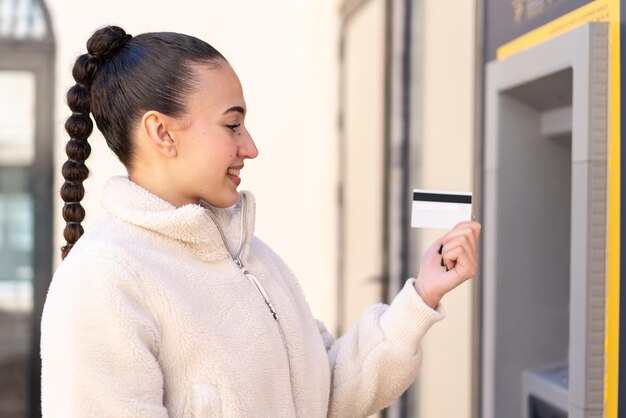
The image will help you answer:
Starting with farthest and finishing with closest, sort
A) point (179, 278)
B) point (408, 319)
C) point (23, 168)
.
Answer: point (23, 168), point (408, 319), point (179, 278)

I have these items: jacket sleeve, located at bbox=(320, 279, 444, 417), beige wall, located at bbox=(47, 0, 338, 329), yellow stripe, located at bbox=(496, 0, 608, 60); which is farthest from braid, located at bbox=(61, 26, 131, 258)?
beige wall, located at bbox=(47, 0, 338, 329)

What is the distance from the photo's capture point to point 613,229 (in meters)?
1.73

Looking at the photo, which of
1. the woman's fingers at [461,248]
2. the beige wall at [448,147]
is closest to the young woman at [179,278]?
the woman's fingers at [461,248]

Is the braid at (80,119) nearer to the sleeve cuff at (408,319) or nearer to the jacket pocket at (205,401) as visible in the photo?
the jacket pocket at (205,401)

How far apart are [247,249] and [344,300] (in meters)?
3.82

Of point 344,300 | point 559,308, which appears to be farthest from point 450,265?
point 344,300

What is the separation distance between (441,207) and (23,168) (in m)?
4.35

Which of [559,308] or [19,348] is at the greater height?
[559,308]

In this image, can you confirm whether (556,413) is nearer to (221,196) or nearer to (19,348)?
(221,196)

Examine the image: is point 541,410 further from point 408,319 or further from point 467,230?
point 467,230

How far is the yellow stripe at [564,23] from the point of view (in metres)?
1.75

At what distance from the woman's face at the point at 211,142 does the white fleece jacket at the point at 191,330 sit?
48 millimetres

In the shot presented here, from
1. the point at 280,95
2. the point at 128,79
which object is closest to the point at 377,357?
the point at 128,79

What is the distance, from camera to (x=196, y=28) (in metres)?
5.53
